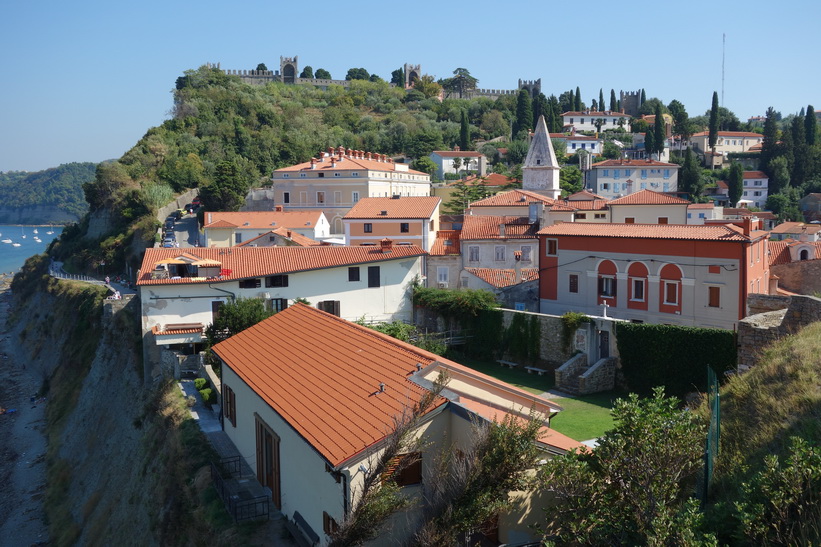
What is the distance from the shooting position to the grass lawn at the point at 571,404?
19.8m

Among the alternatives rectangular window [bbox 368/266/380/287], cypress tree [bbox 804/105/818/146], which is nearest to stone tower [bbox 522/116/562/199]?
rectangular window [bbox 368/266/380/287]

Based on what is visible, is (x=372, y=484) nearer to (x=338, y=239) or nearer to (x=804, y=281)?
(x=804, y=281)

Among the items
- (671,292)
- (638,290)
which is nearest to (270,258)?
(638,290)

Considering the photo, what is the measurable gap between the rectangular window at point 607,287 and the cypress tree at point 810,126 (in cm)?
7296

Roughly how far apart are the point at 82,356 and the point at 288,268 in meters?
16.3

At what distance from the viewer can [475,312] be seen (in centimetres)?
2973

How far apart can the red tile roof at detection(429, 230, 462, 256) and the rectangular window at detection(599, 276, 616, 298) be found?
11.2m

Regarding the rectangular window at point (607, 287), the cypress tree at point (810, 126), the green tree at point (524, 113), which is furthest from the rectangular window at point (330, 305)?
the cypress tree at point (810, 126)

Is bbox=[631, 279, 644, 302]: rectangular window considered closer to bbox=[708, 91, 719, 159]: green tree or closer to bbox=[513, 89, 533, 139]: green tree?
bbox=[513, 89, 533, 139]: green tree

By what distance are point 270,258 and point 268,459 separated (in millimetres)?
15915

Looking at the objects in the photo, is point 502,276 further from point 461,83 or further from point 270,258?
point 461,83

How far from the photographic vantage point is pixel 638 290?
2830 cm

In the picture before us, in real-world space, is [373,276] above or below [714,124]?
below

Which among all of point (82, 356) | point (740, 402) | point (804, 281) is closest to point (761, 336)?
point (740, 402)
